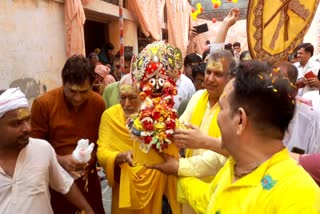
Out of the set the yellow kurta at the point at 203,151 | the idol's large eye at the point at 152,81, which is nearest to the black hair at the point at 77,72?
the idol's large eye at the point at 152,81

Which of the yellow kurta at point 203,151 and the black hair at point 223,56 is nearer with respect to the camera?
the yellow kurta at point 203,151

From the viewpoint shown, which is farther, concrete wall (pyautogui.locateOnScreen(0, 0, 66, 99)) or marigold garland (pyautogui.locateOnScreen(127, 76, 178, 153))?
concrete wall (pyautogui.locateOnScreen(0, 0, 66, 99))

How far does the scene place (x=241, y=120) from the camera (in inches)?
53.5

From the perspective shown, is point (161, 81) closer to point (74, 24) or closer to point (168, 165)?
point (168, 165)

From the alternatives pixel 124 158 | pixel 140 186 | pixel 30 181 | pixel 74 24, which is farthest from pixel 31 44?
pixel 30 181

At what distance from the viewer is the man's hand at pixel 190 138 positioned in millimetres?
2172

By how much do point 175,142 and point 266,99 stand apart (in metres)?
1.05

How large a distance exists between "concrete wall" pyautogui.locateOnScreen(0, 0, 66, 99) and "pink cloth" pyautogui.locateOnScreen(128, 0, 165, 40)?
4085 mm

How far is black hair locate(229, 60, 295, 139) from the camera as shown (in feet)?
4.25

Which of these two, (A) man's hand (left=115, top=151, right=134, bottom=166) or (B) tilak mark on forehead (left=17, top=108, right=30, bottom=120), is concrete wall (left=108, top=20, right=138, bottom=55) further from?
(B) tilak mark on forehead (left=17, top=108, right=30, bottom=120)

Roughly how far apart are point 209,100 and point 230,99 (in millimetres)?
1221

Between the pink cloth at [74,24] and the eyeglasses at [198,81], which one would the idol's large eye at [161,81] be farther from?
the pink cloth at [74,24]

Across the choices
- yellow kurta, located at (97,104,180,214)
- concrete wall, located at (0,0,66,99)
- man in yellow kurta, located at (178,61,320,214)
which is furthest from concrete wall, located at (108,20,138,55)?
man in yellow kurta, located at (178,61,320,214)

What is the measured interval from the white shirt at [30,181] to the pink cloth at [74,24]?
5.77 meters
